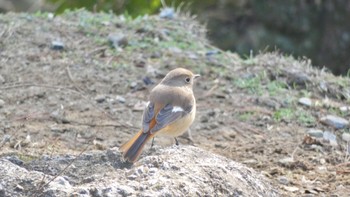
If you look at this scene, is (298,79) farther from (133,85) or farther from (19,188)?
(19,188)

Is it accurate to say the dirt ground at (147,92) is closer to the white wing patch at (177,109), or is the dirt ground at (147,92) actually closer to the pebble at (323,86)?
the pebble at (323,86)

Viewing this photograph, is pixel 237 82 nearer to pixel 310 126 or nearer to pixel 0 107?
pixel 310 126

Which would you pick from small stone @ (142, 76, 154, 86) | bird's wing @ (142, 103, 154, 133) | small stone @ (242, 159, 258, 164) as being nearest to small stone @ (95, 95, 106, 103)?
small stone @ (142, 76, 154, 86)

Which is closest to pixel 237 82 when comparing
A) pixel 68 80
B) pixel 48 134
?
pixel 68 80

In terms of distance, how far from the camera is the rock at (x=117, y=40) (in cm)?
943

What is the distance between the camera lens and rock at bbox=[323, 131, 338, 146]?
24.6 feet

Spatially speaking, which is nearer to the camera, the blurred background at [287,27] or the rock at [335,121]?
the rock at [335,121]

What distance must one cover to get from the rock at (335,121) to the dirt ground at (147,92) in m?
0.05

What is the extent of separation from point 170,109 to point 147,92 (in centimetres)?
148

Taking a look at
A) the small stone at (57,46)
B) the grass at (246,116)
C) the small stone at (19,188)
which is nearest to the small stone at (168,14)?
the small stone at (57,46)

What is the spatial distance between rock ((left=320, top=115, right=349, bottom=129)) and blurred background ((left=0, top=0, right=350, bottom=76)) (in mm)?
4295

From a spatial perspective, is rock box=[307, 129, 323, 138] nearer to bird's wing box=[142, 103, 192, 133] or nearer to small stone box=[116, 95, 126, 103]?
bird's wing box=[142, 103, 192, 133]

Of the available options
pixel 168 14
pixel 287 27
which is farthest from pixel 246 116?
pixel 287 27

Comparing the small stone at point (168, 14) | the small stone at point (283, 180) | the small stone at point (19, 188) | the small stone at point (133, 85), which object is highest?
the small stone at point (168, 14)
